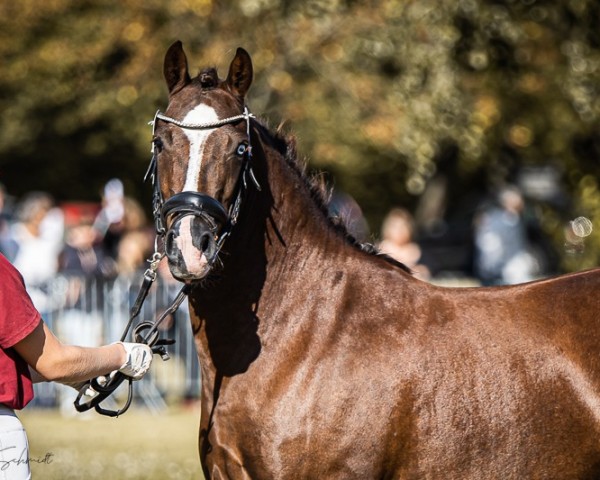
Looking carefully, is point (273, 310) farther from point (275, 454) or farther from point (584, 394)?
point (584, 394)

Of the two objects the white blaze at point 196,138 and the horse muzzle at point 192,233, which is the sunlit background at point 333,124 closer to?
the white blaze at point 196,138

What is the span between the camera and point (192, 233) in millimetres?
4410

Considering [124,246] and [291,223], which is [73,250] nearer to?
[124,246]

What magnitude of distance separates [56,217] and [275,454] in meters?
12.9

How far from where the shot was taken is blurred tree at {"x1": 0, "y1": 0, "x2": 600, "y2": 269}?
45.7 ft

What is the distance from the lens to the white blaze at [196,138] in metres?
4.59

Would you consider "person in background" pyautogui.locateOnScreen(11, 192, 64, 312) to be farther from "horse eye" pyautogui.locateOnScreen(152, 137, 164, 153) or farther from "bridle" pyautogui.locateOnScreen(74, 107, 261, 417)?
"horse eye" pyautogui.locateOnScreen(152, 137, 164, 153)

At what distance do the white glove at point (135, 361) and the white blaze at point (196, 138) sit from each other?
69 cm

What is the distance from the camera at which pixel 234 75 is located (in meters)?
4.98

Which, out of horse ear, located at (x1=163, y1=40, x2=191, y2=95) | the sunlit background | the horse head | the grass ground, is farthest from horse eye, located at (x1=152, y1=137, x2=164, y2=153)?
the grass ground

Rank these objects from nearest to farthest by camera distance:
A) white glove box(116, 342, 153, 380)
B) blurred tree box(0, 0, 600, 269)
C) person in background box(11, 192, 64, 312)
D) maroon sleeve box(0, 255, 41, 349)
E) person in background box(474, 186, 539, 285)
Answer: maroon sleeve box(0, 255, 41, 349), white glove box(116, 342, 153, 380), person in background box(11, 192, 64, 312), blurred tree box(0, 0, 600, 269), person in background box(474, 186, 539, 285)

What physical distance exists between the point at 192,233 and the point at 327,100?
18861 millimetres

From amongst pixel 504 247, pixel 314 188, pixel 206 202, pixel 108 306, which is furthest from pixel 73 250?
pixel 206 202

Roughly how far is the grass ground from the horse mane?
9.48 ft
